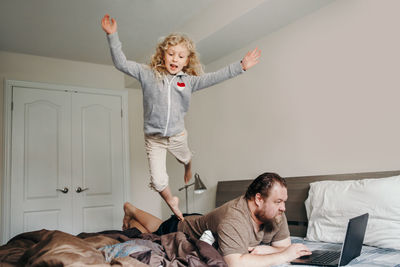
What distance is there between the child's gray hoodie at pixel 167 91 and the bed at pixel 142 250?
2.46 ft

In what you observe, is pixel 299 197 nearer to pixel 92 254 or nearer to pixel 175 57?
pixel 175 57

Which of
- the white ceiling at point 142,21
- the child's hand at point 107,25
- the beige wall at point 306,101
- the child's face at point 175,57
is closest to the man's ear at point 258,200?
the child's face at point 175,57

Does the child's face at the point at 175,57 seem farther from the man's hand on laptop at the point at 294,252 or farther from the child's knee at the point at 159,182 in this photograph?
the man's hand on laptop at the point at 294,252

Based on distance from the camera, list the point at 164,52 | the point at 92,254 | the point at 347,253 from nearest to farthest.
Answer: the point at 92,254 < the point at 347,253 < the point at 164,52

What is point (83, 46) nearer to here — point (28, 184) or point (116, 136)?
point (116, 136)

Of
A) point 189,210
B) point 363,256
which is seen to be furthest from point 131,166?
point 363,256

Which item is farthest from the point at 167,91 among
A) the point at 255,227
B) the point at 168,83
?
the point at 255,227

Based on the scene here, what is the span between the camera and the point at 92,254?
1.54 m

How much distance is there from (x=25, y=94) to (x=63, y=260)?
11.8 feet

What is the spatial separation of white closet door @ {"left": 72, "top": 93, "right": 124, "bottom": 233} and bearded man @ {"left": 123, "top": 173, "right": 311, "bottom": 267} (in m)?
2.74

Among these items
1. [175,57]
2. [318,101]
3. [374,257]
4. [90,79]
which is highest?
[90,79]

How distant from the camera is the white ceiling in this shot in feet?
10.5

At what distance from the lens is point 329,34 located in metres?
2.94

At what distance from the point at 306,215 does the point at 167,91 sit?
1426 mm
